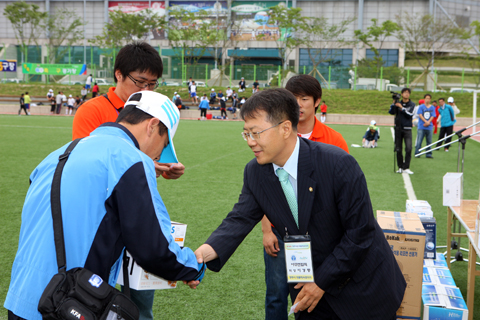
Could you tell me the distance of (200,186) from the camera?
845 cm

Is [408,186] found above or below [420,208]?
below

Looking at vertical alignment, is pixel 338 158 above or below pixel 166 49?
below

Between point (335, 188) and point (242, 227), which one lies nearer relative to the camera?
point (335, 188)

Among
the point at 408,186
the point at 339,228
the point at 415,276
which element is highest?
the point at 339,228

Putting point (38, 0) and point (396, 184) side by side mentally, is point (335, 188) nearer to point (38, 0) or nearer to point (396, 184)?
point (396, 184)

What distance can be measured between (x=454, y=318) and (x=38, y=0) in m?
68.7

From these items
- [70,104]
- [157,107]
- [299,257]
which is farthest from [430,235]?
[70,104]

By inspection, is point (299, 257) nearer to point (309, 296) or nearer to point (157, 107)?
point (309, 296)

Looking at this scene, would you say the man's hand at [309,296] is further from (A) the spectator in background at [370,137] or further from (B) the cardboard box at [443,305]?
(A) the spectator in background at [370,137]

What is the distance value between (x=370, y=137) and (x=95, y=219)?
14742 mm

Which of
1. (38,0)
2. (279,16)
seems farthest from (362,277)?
(38,0)

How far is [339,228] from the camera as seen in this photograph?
214 centimetres

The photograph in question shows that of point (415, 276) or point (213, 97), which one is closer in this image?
point (415, 276)

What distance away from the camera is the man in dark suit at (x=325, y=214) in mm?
2039
